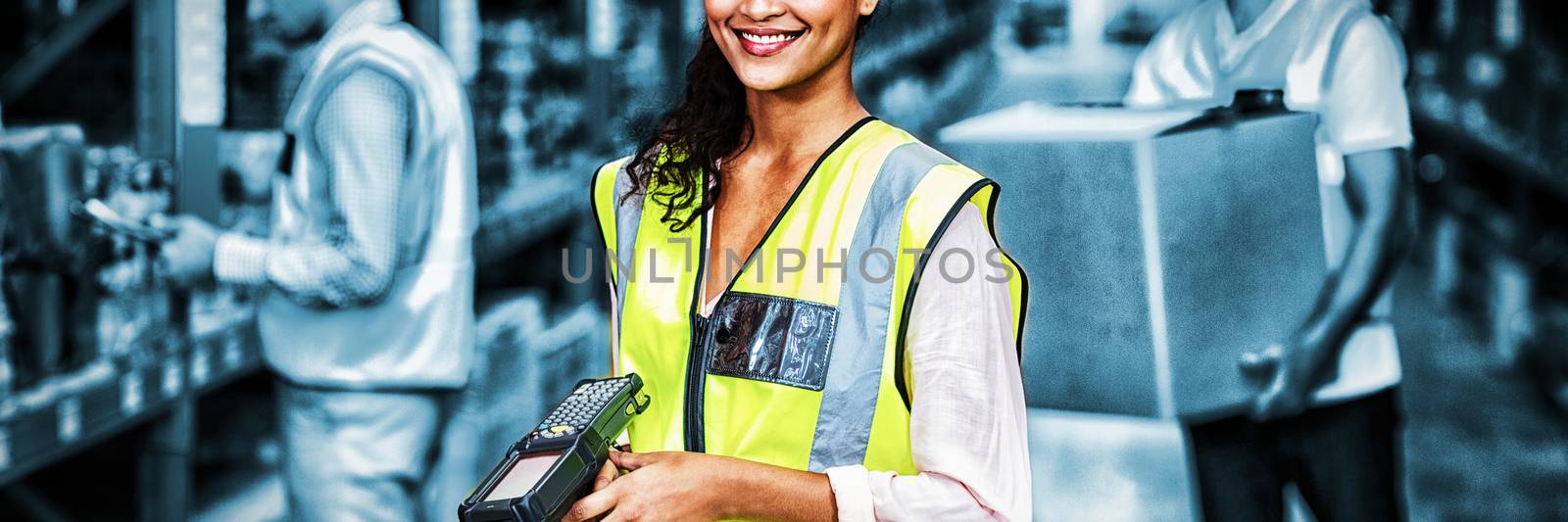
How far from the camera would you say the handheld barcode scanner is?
0.89 meters

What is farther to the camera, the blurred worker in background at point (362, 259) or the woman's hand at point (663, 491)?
the blurred worker in background at point (362, 259)

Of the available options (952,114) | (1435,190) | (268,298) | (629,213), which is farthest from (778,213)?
(268,298)

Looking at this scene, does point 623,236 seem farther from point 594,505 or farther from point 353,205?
point 353,205

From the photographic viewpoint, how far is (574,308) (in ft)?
8.79

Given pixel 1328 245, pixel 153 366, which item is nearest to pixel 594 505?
pixel 1328 245

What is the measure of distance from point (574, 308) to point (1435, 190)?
154 centimetres

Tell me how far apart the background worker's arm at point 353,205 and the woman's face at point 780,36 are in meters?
1.61

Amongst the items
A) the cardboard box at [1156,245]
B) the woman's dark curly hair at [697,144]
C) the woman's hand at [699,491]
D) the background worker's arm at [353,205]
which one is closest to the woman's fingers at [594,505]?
the woman's hand at [699,491]

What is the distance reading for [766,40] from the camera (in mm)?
1063

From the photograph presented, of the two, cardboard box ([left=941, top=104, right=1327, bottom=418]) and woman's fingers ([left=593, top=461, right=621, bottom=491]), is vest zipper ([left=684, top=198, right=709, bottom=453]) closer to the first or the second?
woman's fingers ([left=593, top=461, right=621, bottom=491])

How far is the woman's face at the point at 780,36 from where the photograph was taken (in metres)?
1.05

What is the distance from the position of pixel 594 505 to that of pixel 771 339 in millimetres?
202

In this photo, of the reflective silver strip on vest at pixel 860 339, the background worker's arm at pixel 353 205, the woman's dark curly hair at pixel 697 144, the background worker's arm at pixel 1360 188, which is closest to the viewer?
the reflective silver strip on vest at pixel 860 339

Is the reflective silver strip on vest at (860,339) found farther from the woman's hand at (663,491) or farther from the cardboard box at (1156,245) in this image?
the cardboard box at (1156,245)
